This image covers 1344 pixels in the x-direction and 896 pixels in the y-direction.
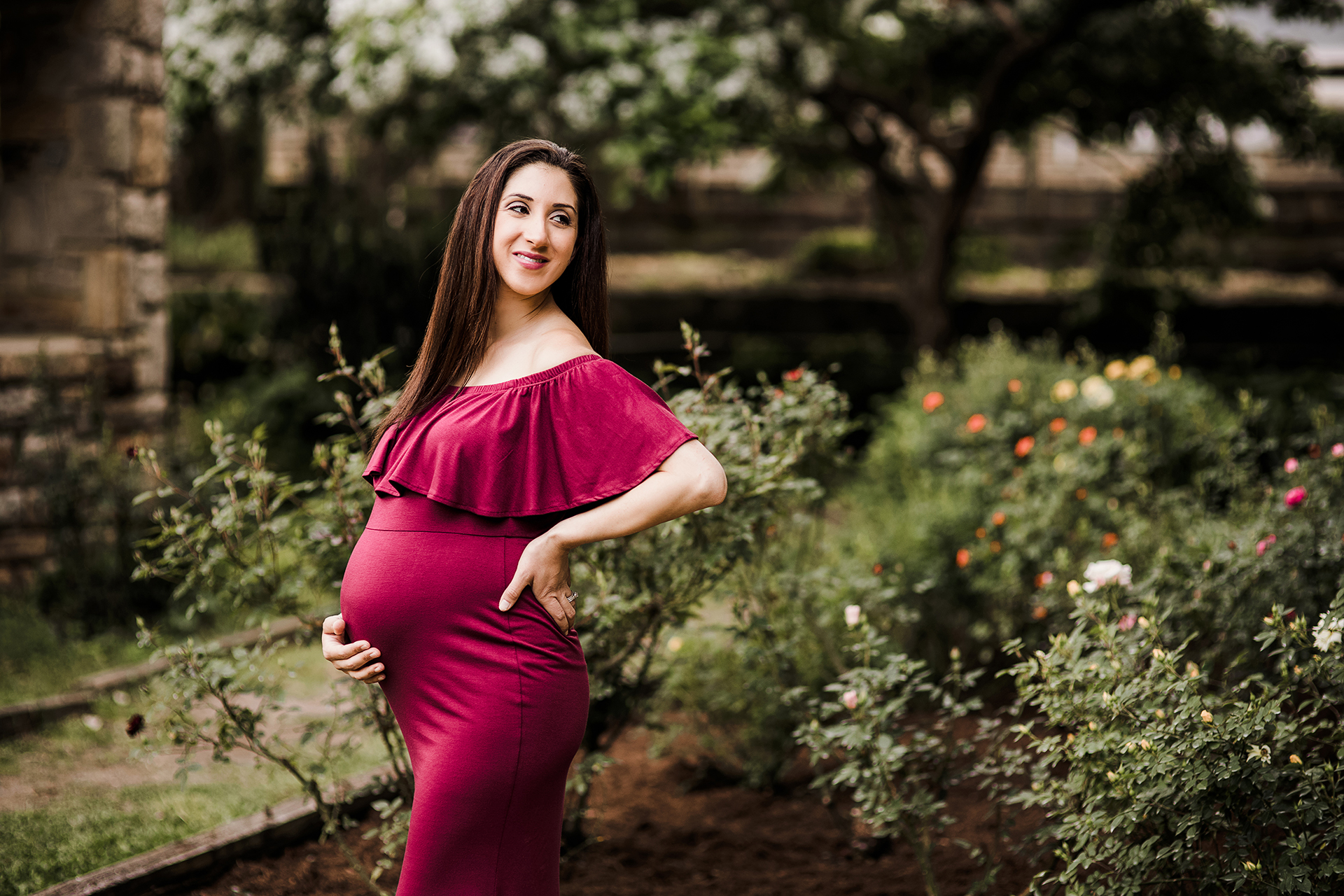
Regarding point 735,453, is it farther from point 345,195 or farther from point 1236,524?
point 345,195

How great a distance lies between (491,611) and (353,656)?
0.96 ft

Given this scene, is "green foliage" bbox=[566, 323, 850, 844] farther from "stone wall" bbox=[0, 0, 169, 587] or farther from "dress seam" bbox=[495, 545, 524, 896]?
"stone wall" bbox=[0, 0, 169, 587]

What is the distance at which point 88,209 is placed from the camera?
6.09 m

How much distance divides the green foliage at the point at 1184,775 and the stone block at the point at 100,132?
19.1 ft

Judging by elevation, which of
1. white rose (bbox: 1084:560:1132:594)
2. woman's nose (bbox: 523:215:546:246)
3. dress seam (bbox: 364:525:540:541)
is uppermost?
woman's nose (bbox: 523:215:546:246)

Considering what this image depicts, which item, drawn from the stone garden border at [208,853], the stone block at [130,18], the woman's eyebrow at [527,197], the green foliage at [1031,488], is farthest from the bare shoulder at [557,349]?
the stone block at [130,18]

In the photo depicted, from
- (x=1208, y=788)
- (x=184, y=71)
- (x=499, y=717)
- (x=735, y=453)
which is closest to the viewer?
(x=499, y=717)

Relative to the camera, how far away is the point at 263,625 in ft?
9.00

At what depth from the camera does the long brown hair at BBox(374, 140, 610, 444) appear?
2057 millimetres

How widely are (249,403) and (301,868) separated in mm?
5707

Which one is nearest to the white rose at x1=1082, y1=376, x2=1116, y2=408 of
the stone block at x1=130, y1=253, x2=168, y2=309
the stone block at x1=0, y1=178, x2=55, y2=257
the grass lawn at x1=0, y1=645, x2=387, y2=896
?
the grass lawn at x1=0, y1=645, x2=387, y2=896

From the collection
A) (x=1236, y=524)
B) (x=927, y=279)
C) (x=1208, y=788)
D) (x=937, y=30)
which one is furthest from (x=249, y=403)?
(x=1208, y=788)

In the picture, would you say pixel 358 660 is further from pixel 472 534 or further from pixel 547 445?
pixel 547 445

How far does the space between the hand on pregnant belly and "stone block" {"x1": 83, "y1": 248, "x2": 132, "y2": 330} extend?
496cm
